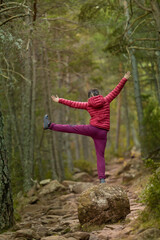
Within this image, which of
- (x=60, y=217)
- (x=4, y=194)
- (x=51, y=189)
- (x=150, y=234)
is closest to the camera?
(x=150, y=234)

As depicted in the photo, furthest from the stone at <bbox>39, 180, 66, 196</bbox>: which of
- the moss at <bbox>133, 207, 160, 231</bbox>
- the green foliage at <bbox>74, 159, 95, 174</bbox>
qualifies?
the green foliage at <bbox>74, 159, 95, 174</bbox>

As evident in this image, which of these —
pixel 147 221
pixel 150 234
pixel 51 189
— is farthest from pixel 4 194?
pixel 51 189

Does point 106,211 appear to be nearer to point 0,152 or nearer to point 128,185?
point 0,152

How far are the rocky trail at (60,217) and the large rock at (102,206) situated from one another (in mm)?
138

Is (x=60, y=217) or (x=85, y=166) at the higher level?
(x=60, y=217)

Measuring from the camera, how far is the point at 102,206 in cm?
512

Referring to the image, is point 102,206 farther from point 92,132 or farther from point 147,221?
point 92,132

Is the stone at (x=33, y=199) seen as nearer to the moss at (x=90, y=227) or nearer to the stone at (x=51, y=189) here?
the stone at (x=51, y=189)

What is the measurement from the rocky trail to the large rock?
0.45ft

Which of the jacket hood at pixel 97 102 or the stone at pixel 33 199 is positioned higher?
the jacket hood at pixel 97 102

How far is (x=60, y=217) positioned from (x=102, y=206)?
2.23 m

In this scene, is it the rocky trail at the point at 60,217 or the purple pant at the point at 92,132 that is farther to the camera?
the purple pant at the point at 92,132

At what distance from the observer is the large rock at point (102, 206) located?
16.8 feet

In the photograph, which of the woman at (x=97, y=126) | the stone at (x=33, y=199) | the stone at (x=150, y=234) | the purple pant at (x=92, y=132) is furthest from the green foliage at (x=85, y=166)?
the stone at (x=150, y=234)
